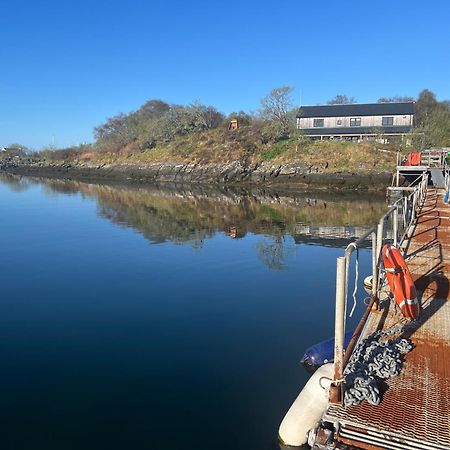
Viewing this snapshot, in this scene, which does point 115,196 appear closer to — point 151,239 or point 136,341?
point 151,239

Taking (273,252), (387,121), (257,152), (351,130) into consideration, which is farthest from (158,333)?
(387,121)

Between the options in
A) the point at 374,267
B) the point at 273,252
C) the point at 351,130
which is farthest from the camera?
the point at 351,130

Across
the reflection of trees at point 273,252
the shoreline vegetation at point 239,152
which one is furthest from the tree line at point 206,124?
the reflection of trees at point 273,252

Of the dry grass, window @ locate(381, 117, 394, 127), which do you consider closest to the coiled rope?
the dry grass

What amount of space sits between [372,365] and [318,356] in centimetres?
322

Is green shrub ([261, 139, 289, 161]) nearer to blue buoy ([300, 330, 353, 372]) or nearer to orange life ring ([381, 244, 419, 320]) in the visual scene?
blue buoy ([300, 330, 353, 372])

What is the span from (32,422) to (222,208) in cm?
2888

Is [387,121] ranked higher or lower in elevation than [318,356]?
higher

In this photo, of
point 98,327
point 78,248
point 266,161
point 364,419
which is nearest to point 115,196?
point 266,161

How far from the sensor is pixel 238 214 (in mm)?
31672

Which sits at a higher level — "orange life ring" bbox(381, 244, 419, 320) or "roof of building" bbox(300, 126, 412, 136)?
"roof of building" bbox(300, 126, 412, 136)

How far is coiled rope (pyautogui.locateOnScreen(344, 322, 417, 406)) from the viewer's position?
4.68 m

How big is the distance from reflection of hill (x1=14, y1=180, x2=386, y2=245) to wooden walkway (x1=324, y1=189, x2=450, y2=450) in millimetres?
14569

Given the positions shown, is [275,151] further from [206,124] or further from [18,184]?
[18,184]
